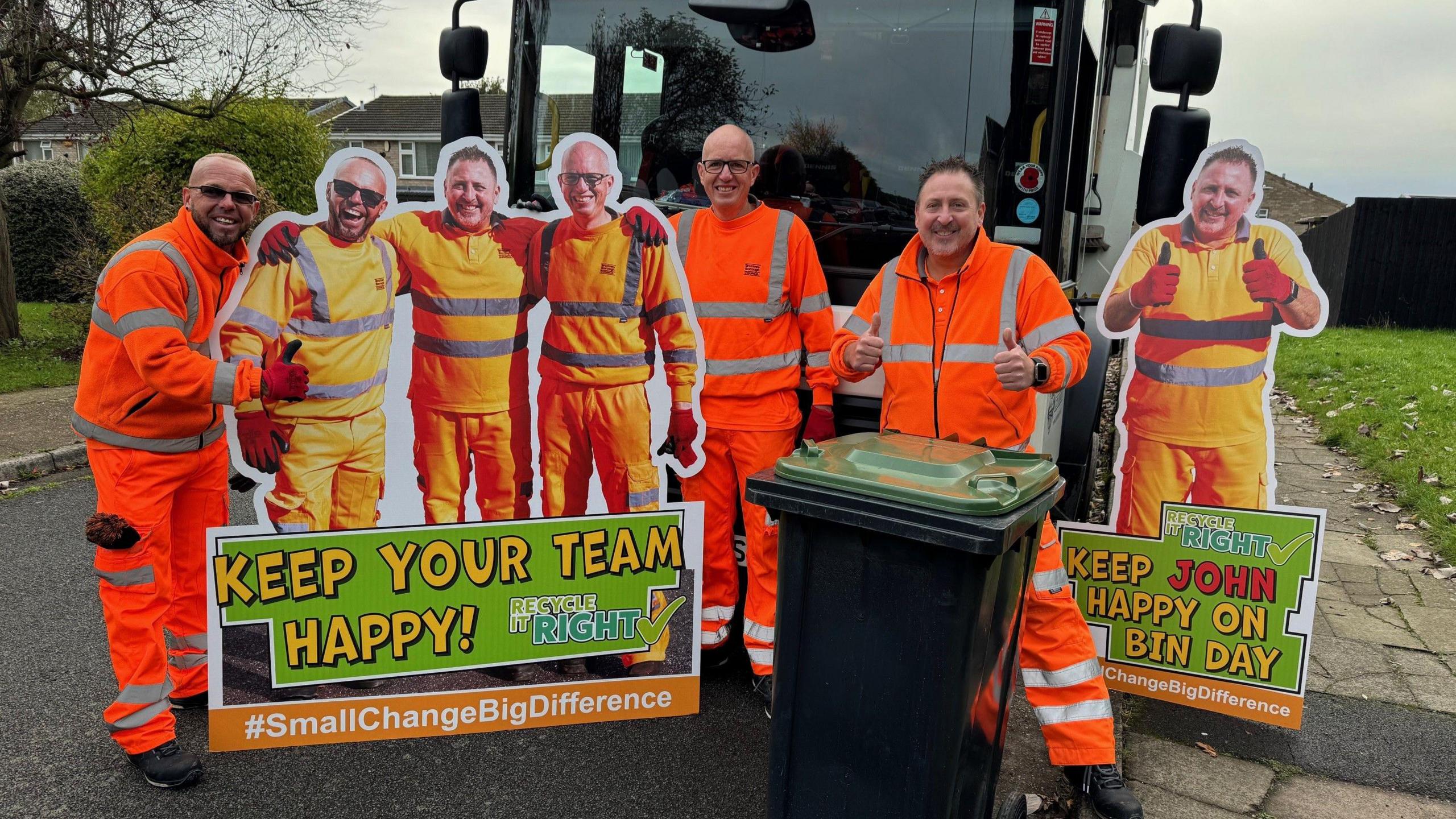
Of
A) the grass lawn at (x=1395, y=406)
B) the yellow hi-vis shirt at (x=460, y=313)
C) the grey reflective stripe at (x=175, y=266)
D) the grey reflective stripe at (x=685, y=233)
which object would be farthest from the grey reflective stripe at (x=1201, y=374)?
the grey reflective stripe at (x=175, y=266)

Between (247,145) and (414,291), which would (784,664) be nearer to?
(414,291)

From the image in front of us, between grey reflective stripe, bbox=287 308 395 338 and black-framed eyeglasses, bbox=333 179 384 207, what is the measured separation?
0.32 meters

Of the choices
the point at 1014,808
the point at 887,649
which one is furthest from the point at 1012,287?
the point at 1014,808

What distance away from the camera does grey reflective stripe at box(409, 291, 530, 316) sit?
2.96 metres

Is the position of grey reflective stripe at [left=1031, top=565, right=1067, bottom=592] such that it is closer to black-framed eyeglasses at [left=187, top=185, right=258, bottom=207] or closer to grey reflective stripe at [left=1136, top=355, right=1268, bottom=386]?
grey reflective stripe at [left=1136, top=355, right=1268, bottom=386]

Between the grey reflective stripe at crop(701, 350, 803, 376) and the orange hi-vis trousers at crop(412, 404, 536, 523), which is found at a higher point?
the grey reflective stripe at crop(701, 350, 803, 376)

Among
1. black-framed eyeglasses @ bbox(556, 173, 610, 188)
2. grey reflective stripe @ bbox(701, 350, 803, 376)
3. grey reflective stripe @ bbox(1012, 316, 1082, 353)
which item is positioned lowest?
grey reflective stripe @ bbox(701, 350, 803, 376)

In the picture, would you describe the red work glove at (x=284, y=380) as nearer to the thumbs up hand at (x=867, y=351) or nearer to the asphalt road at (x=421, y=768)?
the asphalt road at (x=421, y=768)

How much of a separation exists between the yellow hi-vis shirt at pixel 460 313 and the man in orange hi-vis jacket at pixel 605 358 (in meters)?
0.09

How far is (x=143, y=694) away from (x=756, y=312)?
2.23 metres

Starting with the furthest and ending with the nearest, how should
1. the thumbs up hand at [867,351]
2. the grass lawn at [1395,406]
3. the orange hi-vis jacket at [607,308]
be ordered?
→ the grass lawn at [1395,406]
the orange hi-vis jacket at [607,308]
the thumbs up hand at [867,351]

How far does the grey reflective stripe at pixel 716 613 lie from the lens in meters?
3.57

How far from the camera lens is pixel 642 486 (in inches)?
125

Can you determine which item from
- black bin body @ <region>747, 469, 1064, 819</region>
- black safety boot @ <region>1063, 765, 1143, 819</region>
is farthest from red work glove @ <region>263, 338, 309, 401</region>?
black safety boot @ <region>1063, 765, 1143, 819</region>
